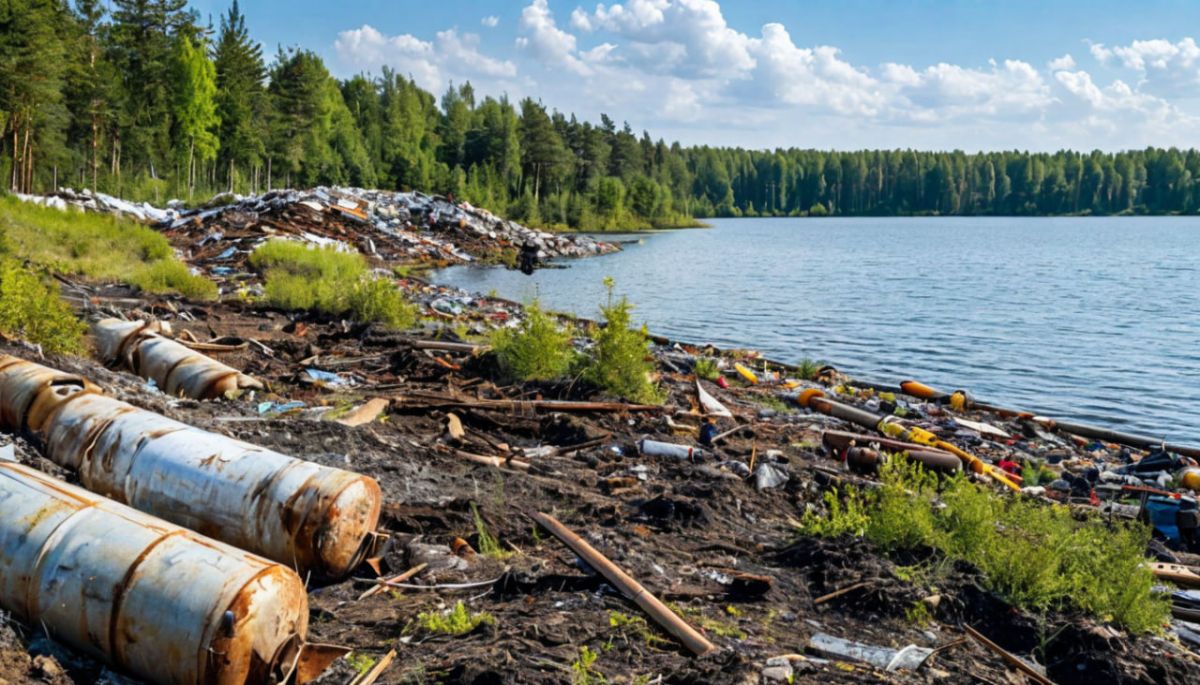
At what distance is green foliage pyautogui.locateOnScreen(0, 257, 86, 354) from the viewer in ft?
27.4

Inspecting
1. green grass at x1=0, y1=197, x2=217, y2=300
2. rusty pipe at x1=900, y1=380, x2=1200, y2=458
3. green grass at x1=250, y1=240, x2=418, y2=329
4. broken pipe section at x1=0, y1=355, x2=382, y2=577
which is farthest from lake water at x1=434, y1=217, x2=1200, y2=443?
broken pipe section at x1=0, y1=355, x2=382, y2=577

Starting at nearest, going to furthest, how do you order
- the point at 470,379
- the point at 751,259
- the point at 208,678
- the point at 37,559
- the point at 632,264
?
the point at 208,678 < the point at 37,559 < the point at 470,379 < the point at 632,264 < the point at 751,259

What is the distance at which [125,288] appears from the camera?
54.7 ft

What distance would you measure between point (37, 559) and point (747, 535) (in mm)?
4174

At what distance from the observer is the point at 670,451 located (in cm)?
776

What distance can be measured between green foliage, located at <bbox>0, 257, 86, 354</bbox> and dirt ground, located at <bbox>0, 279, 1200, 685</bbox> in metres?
0.62

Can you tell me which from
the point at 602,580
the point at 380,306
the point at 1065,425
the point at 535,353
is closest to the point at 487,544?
the point at 602,580

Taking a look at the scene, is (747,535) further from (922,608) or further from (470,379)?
(470,379)

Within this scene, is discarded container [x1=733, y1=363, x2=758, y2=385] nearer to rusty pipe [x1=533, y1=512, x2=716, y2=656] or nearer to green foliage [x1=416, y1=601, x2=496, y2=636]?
rusty pipe [x1=533, y1=512, x2=716, y2=656]

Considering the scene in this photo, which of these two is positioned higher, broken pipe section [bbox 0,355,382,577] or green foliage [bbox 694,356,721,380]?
broken pipe section [bbox 0,355,382,577]

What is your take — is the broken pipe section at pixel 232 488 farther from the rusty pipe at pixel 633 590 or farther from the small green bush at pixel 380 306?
the small green bush at pixel 380 306

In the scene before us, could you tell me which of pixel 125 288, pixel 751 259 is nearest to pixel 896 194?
pixel 751 259

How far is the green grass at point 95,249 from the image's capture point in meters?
16.9

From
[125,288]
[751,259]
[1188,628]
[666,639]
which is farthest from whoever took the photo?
[751,259]
